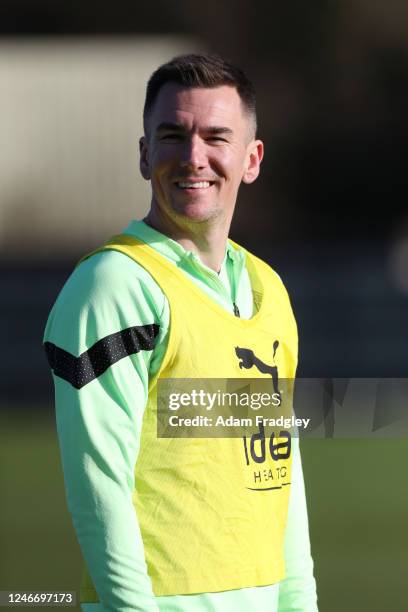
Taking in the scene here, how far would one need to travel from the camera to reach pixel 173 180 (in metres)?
2.62

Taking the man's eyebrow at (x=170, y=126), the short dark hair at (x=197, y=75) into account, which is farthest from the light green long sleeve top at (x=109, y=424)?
the short dark hair at (x=197, y=75)

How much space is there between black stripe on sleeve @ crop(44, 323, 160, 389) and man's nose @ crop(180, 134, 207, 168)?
1.18 feet

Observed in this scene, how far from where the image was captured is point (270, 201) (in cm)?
2734

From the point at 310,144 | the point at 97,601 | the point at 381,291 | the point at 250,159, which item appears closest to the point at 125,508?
the point at 97,601

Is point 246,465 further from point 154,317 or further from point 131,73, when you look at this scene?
point 131,73

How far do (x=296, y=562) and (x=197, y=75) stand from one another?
41.4 inches

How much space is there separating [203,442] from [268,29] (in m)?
27.1

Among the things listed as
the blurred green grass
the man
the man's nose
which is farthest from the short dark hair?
the blurred green grass

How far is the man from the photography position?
2.43m

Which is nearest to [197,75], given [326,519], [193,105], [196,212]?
[193,105]

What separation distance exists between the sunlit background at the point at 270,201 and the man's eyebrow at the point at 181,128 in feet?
12.2

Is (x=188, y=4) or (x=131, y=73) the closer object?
(x=131, y=73)

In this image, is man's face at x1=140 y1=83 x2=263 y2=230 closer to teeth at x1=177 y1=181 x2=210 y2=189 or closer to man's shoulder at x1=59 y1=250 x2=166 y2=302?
teeth at x1=177 y1=181 x2=210 y2=189

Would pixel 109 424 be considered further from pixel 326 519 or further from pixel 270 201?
pixel 270 201
